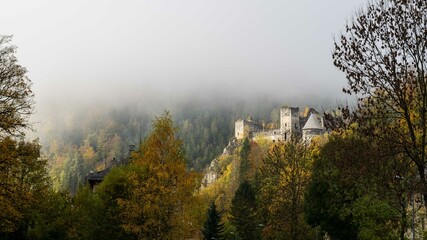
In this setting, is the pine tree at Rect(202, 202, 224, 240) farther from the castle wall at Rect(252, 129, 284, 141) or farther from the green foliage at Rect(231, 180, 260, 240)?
the castle wall at Rect(252, 129, 284, 141)

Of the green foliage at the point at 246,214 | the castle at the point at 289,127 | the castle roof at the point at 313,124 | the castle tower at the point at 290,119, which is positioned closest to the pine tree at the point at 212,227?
the green foliage at the point at 246,214

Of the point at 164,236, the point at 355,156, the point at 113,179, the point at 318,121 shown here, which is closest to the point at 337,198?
the point at 164,236

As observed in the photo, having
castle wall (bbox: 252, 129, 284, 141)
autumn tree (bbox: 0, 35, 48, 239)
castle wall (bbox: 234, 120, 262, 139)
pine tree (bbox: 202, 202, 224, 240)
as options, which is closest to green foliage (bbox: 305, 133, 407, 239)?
autumn tree (bbox: 0, 35, 48, 239)

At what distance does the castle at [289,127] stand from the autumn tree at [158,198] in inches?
3708

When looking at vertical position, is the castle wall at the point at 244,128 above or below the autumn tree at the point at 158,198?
above

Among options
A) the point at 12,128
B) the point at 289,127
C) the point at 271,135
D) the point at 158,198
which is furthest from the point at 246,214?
the point at 271,135

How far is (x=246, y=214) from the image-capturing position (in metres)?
57.7

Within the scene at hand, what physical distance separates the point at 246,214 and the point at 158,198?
29267mm

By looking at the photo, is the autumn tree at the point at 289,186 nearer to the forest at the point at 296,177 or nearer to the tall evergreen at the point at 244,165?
the forest at the point at 296,177

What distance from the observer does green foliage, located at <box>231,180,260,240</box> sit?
56237 millimetres

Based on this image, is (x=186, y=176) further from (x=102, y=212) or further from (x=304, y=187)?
(x=304, y=187)

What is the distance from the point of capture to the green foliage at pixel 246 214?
56.2 m

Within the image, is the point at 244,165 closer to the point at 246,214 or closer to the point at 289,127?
the point at 246,214

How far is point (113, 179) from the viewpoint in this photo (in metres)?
32.6
